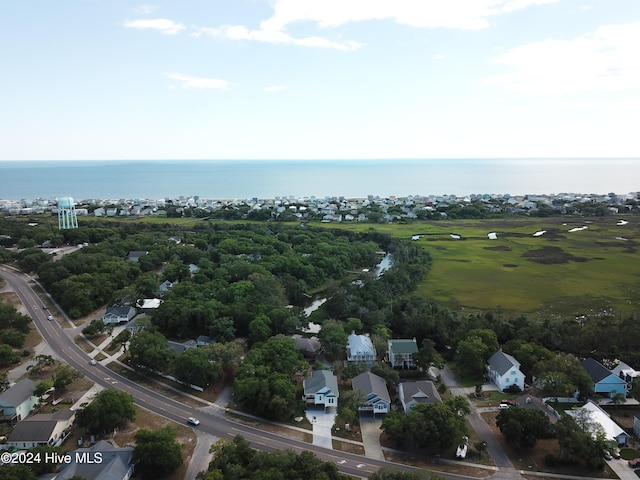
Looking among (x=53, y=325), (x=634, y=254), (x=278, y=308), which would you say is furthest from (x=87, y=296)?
(x=634, y=254)

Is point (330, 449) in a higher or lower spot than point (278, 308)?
lower

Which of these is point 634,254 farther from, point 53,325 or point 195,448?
point 53,325

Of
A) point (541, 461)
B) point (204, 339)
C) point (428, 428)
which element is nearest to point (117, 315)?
point (204, 339)

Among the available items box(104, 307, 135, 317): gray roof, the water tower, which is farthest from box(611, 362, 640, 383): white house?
the water tower

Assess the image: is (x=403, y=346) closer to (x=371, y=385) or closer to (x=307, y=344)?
(x=371, y=385)

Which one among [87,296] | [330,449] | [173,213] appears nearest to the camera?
[330,449]

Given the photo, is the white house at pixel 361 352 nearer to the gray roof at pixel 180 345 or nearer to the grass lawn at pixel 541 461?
the grass lawn at pixel 541 461

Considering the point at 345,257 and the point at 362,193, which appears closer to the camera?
the point at 345,257

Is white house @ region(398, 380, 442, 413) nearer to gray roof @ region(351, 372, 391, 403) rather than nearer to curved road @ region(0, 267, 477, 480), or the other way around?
gray roof @ region(351, 372, 391, 403)
